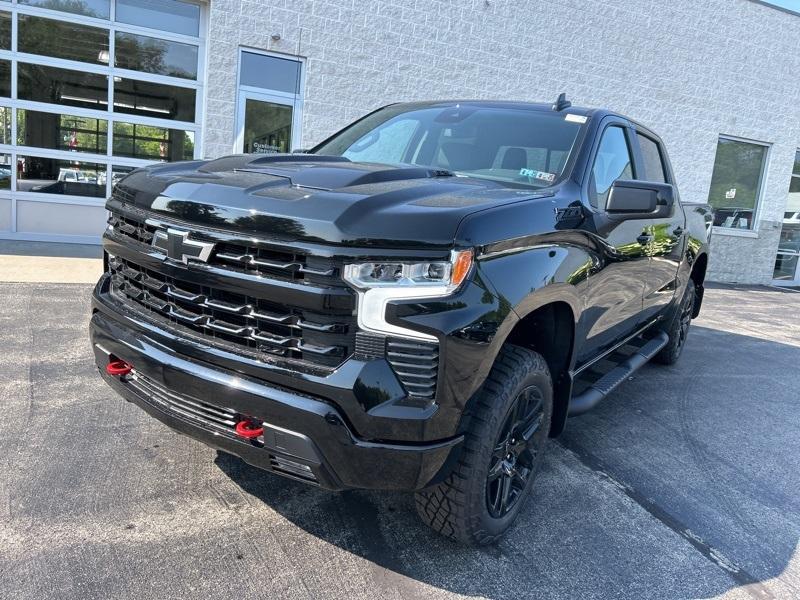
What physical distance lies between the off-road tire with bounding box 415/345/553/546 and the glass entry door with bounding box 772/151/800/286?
47.7 ft

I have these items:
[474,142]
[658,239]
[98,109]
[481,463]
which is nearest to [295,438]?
[481,463]

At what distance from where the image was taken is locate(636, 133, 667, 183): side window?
425 cm

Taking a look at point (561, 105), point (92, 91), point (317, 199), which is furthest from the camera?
point (92, 91)

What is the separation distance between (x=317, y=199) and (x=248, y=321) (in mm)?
476

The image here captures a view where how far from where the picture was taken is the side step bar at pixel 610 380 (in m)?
3.21

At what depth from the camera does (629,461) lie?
3596mm

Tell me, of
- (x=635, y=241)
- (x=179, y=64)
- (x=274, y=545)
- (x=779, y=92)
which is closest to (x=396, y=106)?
(x=635, y=241)

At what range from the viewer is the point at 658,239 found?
13.7ft

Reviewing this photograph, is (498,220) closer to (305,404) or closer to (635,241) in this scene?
(305,404)

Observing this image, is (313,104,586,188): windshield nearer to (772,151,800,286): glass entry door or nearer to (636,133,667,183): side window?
(636,133,667,183): side window

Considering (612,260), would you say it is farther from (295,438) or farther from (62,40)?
(62,40)

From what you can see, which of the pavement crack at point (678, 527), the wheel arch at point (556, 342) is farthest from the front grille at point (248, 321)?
the pavement crack at point (678, 527)

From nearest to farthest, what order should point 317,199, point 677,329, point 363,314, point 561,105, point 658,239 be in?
point 363,314
point 317,199
point 561,105
point 658,239
point 677,329

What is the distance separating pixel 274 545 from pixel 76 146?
26.7 feet
